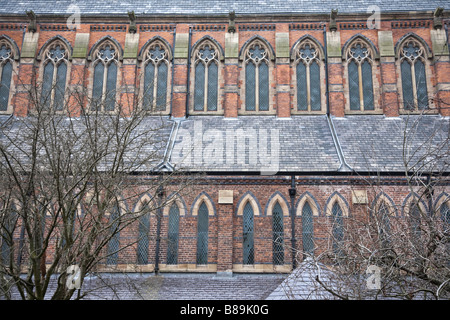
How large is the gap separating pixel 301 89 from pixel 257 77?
1970 mm

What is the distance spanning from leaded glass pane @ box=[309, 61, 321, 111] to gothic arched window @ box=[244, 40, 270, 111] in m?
1.88

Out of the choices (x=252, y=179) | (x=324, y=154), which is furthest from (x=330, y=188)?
(x=252, y=179)

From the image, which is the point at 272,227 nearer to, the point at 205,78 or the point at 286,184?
the point at 286,184

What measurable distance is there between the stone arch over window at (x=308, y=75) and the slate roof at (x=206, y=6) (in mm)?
1915

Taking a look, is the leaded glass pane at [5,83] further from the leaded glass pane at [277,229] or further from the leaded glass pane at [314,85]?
the leaded glass pane at [314,85]

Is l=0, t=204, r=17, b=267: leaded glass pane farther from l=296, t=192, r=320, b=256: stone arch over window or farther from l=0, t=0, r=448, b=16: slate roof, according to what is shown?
l=0, t=0, r=448, b=16: slate roof

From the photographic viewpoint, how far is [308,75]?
20672 mm

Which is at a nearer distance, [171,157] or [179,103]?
[171,157]

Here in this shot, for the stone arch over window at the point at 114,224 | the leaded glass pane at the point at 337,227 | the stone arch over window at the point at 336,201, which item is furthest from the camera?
the stone arch over window at the point at 336,201

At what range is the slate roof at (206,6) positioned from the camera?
853 inches

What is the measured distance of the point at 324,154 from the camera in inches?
672

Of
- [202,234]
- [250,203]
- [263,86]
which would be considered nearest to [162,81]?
[263,86]

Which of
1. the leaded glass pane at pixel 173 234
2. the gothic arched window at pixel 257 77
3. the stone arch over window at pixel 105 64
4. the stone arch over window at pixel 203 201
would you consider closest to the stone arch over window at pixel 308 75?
the gothic arched window at pixel 257 77

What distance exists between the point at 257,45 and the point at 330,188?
8.06 metres
